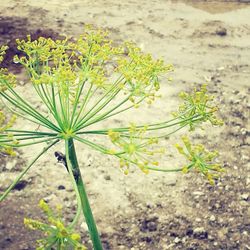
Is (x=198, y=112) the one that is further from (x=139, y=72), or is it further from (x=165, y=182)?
(x=165, y=182)

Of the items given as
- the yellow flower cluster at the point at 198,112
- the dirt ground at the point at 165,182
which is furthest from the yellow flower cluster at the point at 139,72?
the dirt ground at the point at 165,182

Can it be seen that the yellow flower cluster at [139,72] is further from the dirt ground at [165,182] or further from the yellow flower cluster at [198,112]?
the dirt ground at [165,182]

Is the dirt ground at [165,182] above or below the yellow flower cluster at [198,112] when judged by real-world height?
below

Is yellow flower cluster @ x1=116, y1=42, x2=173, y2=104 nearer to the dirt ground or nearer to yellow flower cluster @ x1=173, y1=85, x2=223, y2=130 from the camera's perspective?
yellow flower cluster @ x1=173, y1=85, x2=223, y2=130

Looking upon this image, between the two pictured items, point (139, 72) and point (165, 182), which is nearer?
point (139, 72)

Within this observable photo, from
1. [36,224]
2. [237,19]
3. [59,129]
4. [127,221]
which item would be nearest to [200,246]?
[127,221]

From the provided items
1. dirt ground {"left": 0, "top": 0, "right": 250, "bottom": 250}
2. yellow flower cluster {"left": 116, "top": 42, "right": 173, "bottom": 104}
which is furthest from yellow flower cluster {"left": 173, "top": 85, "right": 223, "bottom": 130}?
dirt ground {"left": 0, "top": 0, "right": 250, "bottom": 250}

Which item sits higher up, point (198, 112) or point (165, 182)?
point (198, 112)

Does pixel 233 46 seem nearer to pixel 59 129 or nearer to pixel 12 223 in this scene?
pixel 12 223

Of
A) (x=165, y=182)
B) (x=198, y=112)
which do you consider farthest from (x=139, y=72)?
(x=165, y=182)
